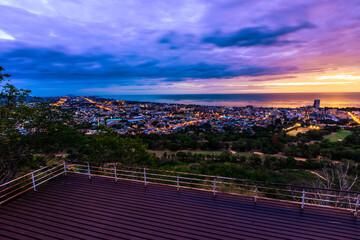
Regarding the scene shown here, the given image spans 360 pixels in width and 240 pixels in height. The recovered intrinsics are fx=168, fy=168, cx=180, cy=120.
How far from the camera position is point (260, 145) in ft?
105

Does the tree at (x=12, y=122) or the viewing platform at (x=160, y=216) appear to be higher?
the tree at (x=12, y=122)

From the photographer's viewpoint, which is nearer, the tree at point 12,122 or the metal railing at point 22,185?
the metal railing at point 22,185

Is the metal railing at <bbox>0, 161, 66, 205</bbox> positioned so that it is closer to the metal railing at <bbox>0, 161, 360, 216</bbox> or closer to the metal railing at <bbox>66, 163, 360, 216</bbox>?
the metal railing at <bbox>0, 161, 360, 216</bbox>

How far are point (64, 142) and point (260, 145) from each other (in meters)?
31.8

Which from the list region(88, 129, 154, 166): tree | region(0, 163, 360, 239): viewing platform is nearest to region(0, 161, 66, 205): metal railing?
region(0, 163, 360, 239): viewing platform

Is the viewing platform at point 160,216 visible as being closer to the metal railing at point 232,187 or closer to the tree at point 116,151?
the metal railing at point 232,187

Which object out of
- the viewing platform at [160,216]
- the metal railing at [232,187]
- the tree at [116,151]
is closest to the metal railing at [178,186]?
the metal railing at [232,187]

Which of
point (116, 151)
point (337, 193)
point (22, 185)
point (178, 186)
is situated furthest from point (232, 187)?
point (22, 185)

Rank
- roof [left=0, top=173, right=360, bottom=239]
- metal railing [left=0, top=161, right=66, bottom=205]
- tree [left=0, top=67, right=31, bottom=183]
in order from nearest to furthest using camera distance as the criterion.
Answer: roof [left=0, top=173, right=360, bottom=239] → metal railing [left=0, top=161, right=66, bottom=205] → tree [left=0, top=67, right=31, bottom=183]

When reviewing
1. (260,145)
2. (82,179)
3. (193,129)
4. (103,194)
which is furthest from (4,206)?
(193,129)

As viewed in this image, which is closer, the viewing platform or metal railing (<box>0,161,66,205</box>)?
the viewing platform

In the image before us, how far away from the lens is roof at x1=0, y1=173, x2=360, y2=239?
3869 mm

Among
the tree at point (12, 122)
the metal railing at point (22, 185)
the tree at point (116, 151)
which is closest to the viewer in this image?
the metal railing at point (22, 185)

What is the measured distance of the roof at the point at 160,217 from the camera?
387 cm
